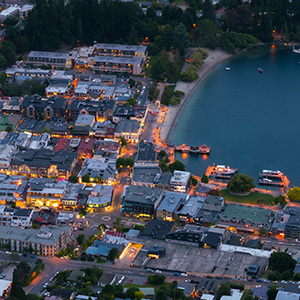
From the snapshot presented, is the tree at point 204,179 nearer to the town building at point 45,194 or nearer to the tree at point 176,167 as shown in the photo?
Result: the tree at point 176,167

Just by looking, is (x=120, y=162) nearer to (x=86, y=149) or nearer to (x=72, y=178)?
(x=86, y=149)

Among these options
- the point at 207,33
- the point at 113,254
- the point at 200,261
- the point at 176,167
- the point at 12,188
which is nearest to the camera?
the point at 200,261

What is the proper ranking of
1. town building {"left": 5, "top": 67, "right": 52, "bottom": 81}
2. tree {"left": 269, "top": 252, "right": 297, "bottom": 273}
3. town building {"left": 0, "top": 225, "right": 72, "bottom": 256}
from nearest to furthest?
tree {"left": 269, "top": 252, "right": 297, "bottom": 273}
town building {"left": 0, "top": 225, "right": 72, "bottom": 256}
town building {"left": 5, "top": 67, "right": 52, "bottom": 81}

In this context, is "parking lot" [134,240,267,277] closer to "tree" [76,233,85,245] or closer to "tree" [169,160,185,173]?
"tree" [76,233,85,245]

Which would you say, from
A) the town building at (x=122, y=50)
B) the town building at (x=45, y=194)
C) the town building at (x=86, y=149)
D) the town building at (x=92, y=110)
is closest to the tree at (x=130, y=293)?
the town building at (x=45, y=194)

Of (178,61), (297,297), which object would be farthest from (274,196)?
(178,61)

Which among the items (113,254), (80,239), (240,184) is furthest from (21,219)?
(240,184)

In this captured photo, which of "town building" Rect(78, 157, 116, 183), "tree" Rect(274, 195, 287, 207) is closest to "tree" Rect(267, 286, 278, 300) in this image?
"tree" Rect(274, 195, 287, 207)
